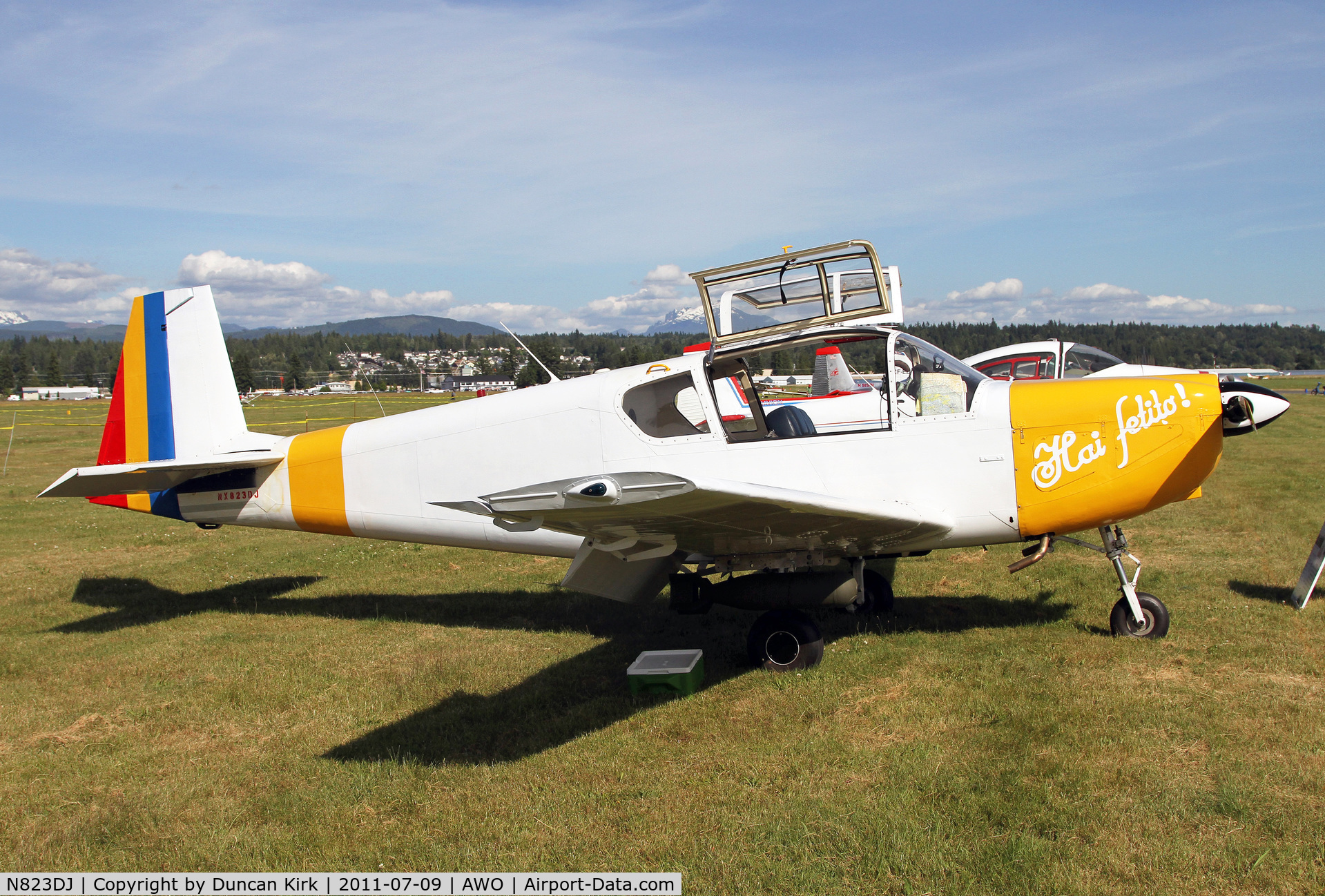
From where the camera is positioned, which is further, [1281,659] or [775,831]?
[1281,659]

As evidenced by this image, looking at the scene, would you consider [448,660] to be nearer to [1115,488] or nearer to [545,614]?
[545,614]

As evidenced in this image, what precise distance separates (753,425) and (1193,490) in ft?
10.1

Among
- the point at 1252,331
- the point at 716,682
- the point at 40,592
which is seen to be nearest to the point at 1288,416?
the point at 716,682

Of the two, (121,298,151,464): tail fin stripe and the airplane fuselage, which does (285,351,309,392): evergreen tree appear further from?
the airplane fuselage

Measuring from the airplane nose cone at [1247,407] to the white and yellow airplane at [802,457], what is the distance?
0.15ft

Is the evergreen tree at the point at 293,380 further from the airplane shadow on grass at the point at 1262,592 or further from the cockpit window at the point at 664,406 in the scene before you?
the airplane shadow on grass at the point at 1262,592

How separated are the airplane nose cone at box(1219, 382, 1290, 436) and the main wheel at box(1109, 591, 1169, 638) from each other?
1321 mm

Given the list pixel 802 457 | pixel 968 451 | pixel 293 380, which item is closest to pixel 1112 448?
pixel 968 451

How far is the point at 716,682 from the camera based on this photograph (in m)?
5.76

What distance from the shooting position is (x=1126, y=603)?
616 centimetres

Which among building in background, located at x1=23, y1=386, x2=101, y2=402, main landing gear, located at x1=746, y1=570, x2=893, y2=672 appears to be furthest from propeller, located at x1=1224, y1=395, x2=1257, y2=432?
building in background, located at x1=23, y1=386, x2=101, y2=402

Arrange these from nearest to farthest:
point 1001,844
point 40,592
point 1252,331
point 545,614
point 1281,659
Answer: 1. point 1001,844
2. point 1281,659
3. point 545,614
4. point 40,592
5. point 1252,331

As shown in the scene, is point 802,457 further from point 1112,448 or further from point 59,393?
point 59,393
